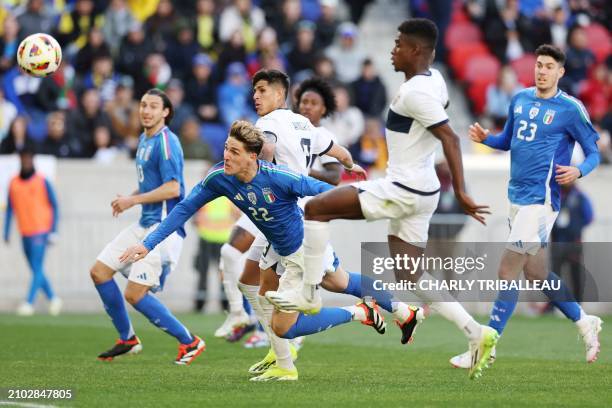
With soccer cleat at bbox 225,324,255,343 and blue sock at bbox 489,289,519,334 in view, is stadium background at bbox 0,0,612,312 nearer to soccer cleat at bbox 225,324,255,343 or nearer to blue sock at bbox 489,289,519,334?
soccer cleat at bbox 225,324,255,343

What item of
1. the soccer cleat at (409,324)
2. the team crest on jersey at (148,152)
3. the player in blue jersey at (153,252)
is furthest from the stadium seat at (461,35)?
the soccer cleat at (409,324)

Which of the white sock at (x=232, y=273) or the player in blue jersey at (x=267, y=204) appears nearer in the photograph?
the player in blue jersey at (x=267, y=204)

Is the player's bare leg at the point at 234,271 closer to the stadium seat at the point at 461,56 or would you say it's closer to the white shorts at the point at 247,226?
the white shorts at the point at 247,226

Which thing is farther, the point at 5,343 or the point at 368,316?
the point at 5,343

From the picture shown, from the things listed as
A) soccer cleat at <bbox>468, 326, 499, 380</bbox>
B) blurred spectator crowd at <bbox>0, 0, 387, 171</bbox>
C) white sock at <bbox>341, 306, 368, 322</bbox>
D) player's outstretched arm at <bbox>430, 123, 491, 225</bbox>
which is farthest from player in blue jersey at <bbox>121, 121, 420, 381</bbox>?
blurred spectator crowd at <bbox>0, 0, 387, 171</bbox>

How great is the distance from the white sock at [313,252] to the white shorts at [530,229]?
279 centimetres

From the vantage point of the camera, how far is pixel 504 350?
1334 centimetres

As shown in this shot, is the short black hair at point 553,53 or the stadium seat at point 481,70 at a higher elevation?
the short black hair at point 553,53

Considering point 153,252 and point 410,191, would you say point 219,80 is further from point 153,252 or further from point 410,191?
point 410,191

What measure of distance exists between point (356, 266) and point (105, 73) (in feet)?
18.8

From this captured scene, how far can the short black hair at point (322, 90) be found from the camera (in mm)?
12570

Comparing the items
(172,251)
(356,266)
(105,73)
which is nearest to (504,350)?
(172,251)

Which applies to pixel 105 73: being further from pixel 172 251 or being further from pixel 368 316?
pixel 368 316

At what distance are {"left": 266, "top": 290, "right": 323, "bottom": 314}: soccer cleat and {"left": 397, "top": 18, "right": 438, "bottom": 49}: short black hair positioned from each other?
2115 millimetres
